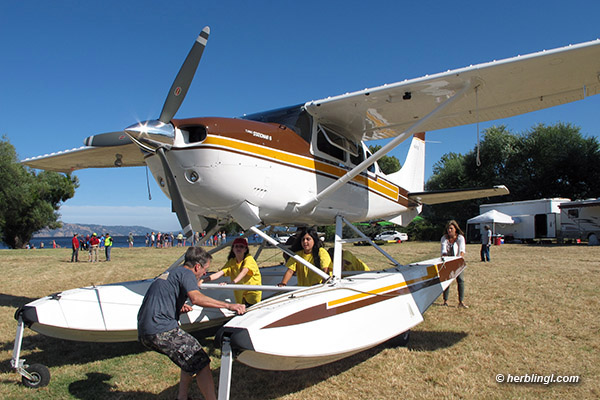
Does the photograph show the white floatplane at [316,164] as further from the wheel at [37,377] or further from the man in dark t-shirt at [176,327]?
the man in dark t-shirt at [176,327]

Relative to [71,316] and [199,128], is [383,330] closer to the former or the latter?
[199,128]

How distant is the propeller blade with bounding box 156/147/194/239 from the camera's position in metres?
4.32

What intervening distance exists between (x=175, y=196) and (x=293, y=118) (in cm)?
214

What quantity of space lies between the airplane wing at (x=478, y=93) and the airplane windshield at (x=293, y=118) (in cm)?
14

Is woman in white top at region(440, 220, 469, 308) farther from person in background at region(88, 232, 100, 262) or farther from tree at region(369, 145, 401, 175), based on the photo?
tree at region(369, 145, 401, 175)

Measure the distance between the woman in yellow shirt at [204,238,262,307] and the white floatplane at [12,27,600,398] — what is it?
0.46 metres

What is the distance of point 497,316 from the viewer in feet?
20.6

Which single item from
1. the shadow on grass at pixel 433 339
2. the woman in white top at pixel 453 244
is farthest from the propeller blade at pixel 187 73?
the woman in white top at pixel 453 244

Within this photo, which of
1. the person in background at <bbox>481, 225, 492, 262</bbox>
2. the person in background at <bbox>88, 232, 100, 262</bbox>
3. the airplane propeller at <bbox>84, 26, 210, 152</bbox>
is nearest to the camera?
the airplane propeller at <bbox>84, 26, 210, 152</bbox>

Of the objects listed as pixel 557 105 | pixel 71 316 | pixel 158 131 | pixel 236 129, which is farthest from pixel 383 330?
pixel 557 105

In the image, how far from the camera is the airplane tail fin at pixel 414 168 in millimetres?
9496

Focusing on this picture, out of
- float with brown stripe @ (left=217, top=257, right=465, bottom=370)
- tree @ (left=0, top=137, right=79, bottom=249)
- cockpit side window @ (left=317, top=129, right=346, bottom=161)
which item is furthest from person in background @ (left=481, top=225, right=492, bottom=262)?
tree @ (left=0, top=137, right=79, bottom=249)

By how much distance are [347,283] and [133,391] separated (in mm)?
2542

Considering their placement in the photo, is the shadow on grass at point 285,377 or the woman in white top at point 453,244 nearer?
the shadow on grass at point 285,377
